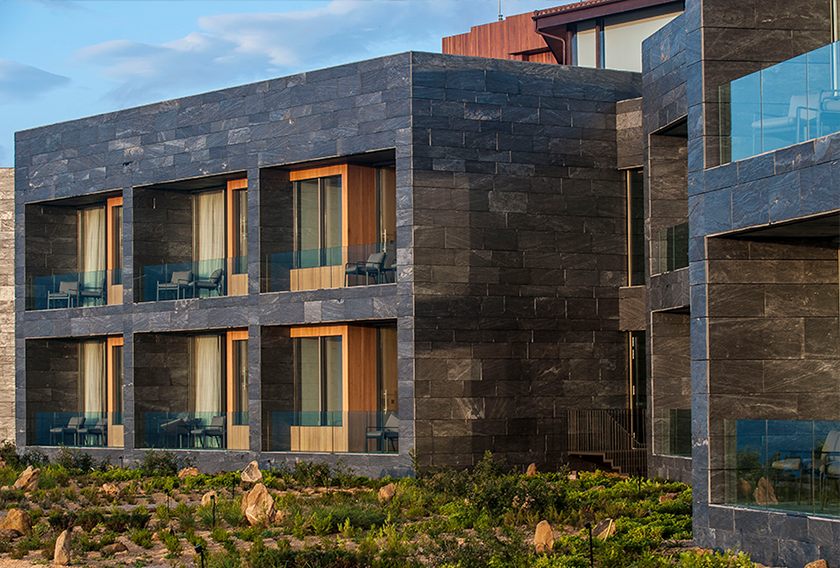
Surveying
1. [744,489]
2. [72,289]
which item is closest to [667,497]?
[744,489]

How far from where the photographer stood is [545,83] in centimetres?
2322

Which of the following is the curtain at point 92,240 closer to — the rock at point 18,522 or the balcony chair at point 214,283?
the balcony chair at point 214,283

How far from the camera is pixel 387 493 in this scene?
1880cm

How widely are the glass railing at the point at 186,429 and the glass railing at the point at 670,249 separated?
1059 cm

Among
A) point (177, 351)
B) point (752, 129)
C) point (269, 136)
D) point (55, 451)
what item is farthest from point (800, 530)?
point (55, 451)

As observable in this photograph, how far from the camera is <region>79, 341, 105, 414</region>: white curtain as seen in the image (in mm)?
29562

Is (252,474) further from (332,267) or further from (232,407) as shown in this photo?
(332,267)

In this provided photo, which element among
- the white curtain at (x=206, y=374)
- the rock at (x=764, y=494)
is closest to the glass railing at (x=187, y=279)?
the white curtain at (x=206, y=374)

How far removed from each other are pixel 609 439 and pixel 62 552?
41.7 feet

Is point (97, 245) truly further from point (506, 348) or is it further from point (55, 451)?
point (506, 348)

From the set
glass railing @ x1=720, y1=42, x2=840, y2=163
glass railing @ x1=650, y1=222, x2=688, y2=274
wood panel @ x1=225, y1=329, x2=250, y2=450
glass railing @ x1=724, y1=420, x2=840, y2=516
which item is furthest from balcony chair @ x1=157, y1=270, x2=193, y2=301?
glass railing @ x1=724, y1=420, x2=840, y2=516

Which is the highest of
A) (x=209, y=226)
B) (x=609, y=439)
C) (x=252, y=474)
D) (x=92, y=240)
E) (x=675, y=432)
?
(x=209, y=226)

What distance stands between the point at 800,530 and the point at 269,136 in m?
16.0

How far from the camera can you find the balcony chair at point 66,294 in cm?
2855
